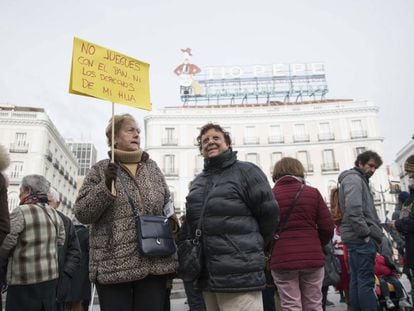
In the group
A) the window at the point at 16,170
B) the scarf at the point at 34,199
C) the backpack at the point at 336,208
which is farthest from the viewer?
the window at the point at 16,170

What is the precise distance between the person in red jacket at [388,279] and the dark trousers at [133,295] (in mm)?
3588

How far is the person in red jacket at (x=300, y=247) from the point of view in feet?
10.4

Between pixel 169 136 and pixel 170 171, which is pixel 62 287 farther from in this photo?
pixel 169 136

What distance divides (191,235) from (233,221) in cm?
37

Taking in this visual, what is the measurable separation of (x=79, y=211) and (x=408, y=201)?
3781 millimetres

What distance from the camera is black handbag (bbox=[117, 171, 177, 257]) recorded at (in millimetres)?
2291

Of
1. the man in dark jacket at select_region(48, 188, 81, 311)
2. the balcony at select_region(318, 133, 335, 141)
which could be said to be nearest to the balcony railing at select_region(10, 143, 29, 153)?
the balcony at select_region(318, 133, 335, 141)

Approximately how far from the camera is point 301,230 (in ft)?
10.8

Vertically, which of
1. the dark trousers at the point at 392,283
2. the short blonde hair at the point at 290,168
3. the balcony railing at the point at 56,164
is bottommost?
the dark trousers at the point at 392,283

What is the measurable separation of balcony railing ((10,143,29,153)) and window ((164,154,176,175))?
40.8 feet

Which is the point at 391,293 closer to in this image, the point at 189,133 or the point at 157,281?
the point at 157,281

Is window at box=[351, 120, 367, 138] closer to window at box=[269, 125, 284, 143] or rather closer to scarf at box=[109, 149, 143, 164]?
window at box=[269, 125, 284, 143]

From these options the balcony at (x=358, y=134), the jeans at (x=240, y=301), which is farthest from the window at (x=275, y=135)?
the jeans at (x=240, y=301)

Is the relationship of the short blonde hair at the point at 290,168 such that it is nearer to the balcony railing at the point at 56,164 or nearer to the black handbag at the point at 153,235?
the black handbag at the point at 153,235
